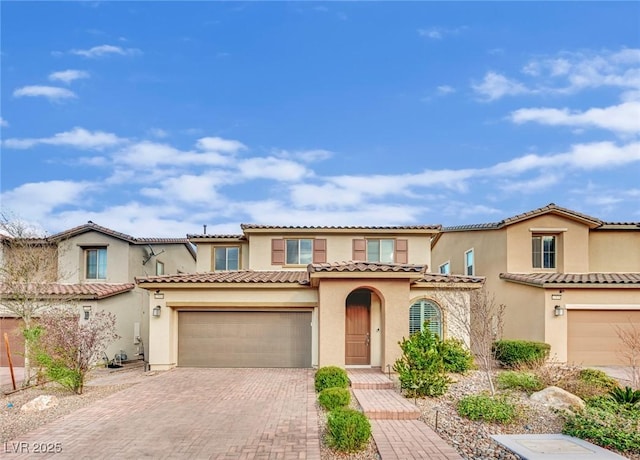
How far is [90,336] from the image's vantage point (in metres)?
12.2

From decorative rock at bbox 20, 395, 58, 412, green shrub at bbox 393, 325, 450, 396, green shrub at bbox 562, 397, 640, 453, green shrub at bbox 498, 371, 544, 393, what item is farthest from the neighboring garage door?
green shrub at bbox 562, 397, 640, 453

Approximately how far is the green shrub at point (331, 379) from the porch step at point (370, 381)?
672 millimetres

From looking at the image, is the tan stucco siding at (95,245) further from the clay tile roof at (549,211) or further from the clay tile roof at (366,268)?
the clay tile roof at (549,211)

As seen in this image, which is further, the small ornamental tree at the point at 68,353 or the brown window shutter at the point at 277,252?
the brown window shutter at the point at 277,252

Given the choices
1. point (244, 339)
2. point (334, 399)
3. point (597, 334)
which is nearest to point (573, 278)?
point (597, 334)

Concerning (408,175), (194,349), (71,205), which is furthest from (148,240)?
(408,175)

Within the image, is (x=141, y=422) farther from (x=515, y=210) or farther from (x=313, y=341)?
(x=515, y=210)

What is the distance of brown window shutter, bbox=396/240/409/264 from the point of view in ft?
64.3

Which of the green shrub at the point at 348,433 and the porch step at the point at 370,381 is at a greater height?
the green shrub at the point at 348,433

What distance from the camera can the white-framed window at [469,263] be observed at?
2226cm

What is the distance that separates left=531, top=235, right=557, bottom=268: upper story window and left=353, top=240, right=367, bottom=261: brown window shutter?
8.05 metres

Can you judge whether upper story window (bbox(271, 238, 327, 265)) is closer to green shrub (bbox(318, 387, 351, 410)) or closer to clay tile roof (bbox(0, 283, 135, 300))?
clay tile roof (bbox(0, 283, 135, 300))

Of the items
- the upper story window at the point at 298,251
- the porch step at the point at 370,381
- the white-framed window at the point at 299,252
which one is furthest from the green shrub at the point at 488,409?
the white-framed window at the point at 299,252

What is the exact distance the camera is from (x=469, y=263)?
74.5 ft
